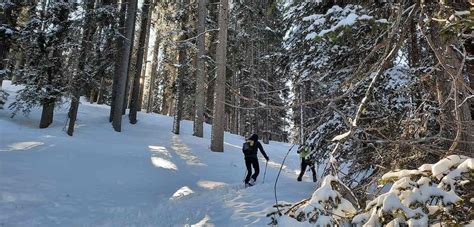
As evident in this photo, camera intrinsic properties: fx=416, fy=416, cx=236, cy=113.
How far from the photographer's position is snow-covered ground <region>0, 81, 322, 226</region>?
8.82m

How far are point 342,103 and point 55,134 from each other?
11.7 m

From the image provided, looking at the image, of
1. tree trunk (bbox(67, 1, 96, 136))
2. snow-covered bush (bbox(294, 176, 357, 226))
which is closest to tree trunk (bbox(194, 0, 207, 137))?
tree trunk (bbox(67, 1, 96, 136))

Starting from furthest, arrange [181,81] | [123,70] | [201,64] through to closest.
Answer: [181,81] → [123,70] → [201,64]

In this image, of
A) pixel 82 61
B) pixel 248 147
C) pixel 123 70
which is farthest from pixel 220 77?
pixel 82 61

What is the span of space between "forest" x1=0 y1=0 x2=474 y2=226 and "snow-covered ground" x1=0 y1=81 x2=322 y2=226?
0.88 feet

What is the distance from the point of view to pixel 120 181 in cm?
1188

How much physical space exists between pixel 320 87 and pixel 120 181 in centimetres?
640

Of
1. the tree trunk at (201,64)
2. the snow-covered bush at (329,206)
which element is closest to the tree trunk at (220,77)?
the tree trunk at (201,64)

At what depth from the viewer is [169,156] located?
15188 millimetres

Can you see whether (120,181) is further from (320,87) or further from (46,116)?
(46,116)

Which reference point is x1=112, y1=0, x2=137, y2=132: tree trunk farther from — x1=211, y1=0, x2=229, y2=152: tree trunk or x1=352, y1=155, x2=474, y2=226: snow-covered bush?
x1=352, y1=155, x2=474, y2=226: snow-covered bush

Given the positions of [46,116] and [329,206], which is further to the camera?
[46,116]

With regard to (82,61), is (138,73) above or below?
above

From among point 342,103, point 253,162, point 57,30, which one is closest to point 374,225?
point 342,103
